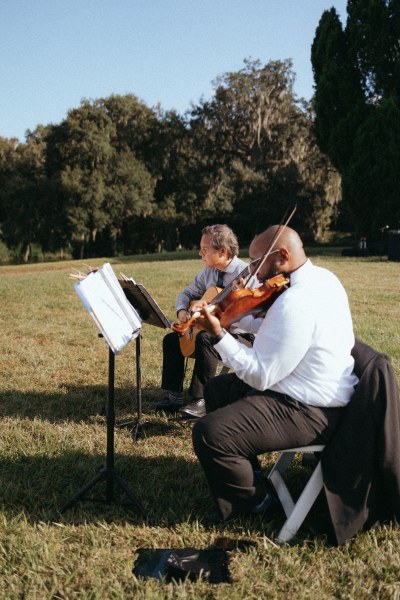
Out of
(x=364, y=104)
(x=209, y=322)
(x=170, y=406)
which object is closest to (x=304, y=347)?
(x=209, y=322)

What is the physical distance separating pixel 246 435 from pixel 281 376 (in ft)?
1.17

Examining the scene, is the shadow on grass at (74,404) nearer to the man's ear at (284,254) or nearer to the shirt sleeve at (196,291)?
the shirt sleeve at (196,291)

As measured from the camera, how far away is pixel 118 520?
3195 millimetres

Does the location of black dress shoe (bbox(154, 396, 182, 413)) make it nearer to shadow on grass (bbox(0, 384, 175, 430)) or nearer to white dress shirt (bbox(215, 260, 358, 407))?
shadow on grass (bbox(0, 384, 175, 430))

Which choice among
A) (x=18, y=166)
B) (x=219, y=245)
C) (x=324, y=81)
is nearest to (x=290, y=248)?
(x=219, y=245)

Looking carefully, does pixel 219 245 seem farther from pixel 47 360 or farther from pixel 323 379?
pixel 47 360

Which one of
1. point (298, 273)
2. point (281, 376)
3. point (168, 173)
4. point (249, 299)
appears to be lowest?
point (281, 376)

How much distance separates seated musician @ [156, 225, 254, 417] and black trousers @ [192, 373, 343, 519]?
1713mm

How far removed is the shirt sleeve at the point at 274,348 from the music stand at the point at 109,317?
56 cm

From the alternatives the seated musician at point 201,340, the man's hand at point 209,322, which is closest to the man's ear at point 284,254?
the man's hand at point 209,322

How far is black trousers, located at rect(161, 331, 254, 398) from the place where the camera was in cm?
468

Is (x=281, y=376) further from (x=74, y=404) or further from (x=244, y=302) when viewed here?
(x=74, y=404)

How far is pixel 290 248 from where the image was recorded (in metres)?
2.94

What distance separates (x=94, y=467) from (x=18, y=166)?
34441mm
